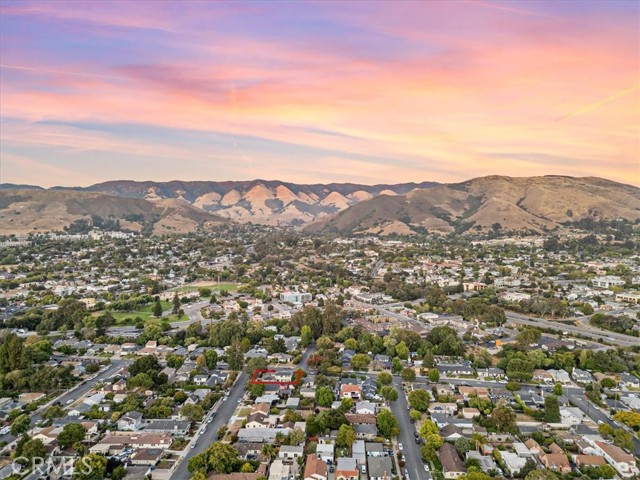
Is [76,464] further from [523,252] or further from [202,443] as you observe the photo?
[523,252]

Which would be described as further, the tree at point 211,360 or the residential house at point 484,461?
the tree at point 211,360

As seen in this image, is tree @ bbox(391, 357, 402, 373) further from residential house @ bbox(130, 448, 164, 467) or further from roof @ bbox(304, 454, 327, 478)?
residential house @ bbox(130, 448, 164, 467)

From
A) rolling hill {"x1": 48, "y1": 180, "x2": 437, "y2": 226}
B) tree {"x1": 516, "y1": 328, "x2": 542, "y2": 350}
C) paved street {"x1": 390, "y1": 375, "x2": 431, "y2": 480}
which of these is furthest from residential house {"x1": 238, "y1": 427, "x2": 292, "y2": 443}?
rolling hill {"x1": 48, "y1": 180, "x2": 437, "y2": 226}

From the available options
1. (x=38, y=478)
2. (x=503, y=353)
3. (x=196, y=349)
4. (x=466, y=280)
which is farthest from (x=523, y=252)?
(x=38, y=478)

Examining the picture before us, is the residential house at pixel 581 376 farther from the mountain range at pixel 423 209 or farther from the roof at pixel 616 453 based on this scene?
the mountain range at pixel 423 209

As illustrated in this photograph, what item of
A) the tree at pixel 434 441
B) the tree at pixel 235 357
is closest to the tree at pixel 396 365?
the tree at pixel 434 441

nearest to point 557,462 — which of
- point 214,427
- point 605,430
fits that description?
point 605,430
